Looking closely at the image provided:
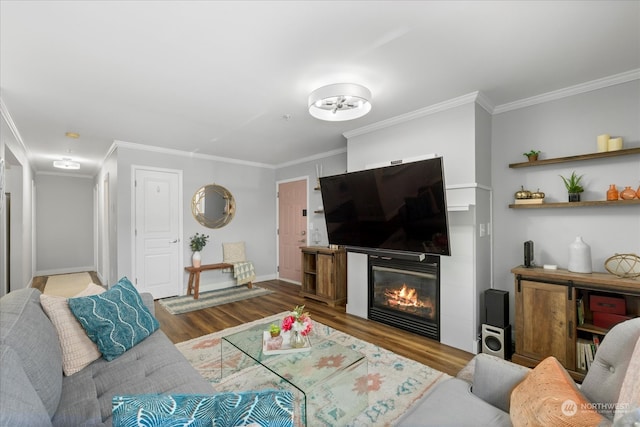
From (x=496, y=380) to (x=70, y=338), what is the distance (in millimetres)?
2364

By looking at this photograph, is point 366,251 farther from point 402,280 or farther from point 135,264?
point 135,264

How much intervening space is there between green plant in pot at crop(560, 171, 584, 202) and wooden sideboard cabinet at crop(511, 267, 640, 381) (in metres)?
0.67

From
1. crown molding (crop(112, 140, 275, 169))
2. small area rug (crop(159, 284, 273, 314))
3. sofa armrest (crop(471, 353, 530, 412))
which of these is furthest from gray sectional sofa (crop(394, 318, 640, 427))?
crown molding (crop(112, 140, 275, 169))

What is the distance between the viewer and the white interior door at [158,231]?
4.60m

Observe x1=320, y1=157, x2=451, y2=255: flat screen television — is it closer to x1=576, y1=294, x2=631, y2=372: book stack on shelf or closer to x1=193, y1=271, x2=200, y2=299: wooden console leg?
x1=576, y1=294, x2=631, y2=372: book stack on shelf

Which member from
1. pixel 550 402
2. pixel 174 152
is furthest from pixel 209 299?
pixel 550 402

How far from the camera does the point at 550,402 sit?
1.08 metres

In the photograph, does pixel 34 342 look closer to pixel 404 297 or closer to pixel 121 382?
pixel 121 382

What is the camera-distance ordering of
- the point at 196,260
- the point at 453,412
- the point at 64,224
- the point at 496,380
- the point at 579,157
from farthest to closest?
the point at 64,224 < the point at 196,260 < the point at 579,157 < the point at 496,380 < the point at 453,412

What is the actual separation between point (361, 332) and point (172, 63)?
3.14 meters

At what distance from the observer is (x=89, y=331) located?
180 cm

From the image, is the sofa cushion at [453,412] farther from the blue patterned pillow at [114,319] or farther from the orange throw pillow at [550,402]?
the blue patterned pillow at [114,319]

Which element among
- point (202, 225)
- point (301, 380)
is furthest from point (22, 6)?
point (202, 225)

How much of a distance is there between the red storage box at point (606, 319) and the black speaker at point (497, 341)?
63 cm
